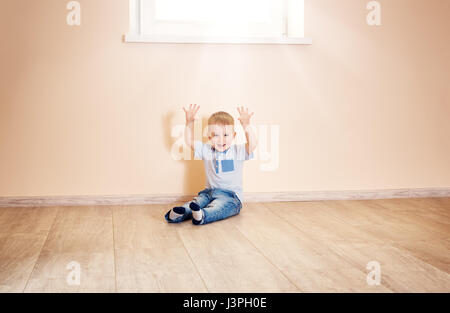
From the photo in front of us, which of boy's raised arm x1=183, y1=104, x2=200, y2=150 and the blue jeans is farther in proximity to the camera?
boy's raised arm x1=183, y1=104, x2=200, y2=150

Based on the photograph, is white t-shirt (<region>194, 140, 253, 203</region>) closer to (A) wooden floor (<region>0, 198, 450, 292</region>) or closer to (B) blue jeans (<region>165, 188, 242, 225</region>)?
(B) blue jeans (<region>165, 188, 242, 225</region>)

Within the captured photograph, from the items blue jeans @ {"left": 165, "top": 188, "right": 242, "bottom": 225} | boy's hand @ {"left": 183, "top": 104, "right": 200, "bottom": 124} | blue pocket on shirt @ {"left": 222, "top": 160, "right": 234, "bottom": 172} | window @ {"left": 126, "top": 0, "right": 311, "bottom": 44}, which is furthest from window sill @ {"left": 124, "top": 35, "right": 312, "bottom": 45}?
blue jeans @ {"left": 165, "top": 188, "right": 242, "bottom": 225}

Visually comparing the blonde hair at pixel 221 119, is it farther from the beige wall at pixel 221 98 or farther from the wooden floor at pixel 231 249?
the wooden floor at pixel 231 249

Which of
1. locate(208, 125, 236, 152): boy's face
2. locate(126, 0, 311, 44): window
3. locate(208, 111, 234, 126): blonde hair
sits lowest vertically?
locate(208, 125, 236, 152): boy's face

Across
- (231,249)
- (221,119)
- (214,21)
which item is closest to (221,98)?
(221,119)

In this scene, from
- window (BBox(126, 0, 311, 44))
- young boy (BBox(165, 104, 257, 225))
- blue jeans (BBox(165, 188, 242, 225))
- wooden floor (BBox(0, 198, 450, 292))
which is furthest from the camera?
window (BBox(126, 0, 311, 44))

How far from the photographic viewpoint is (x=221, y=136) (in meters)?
2.23

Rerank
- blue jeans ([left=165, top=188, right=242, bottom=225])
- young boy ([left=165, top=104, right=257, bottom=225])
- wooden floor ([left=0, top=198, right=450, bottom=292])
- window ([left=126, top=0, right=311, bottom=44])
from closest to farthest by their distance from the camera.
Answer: wooden floor ([left=0, top=198, right=450, bottom=292]) → blue jeans ([left=165, top=188, right=242, bottom=225]) → young boy ([left=165, top=104, right=257, bottom=225]) → window ([left=126, top=0, right=311, bottom=44])

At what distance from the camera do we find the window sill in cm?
226

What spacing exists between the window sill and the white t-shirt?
0.49 meters

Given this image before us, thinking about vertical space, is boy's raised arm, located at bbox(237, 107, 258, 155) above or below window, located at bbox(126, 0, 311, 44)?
below

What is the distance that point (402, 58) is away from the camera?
2.50m

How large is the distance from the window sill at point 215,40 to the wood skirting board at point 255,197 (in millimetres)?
733

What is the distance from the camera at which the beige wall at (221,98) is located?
2.21 m
